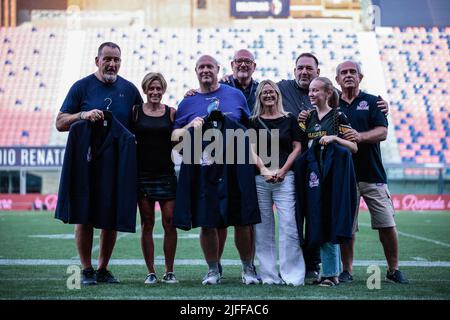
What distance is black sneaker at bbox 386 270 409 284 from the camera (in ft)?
20.6

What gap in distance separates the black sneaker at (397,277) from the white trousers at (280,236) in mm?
797

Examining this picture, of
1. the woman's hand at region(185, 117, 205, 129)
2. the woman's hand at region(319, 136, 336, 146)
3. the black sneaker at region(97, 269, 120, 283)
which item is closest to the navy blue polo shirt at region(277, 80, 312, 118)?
the woman's hand at region(319, 136, 336, 146)

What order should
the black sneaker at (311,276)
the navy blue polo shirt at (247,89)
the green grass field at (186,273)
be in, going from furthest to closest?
the navy blue polo shirt at (247,89) → the black sneaker at (311,276) → the green grass field at (186,273)

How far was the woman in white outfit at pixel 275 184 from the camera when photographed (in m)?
6.15

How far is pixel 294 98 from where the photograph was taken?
699 cm

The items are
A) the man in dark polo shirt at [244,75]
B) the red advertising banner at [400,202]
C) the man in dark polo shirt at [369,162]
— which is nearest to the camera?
the man in dark polo shirt at [369,162]

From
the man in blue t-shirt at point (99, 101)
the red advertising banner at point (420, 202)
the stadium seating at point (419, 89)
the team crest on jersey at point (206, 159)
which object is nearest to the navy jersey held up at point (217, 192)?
the team crest on jersey at point (206, 159)

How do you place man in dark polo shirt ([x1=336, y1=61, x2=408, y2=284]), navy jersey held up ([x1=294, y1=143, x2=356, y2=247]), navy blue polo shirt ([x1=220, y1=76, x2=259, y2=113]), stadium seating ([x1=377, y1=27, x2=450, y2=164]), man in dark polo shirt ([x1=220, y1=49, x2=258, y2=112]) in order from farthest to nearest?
stadium seating ([x1=377, y1=27, x2=450, y2=164]) → navy blue polo shirt ([x1=220, y1=76, x2=259, y2=113]) → man in dark polo shirt ([x1=220, y1=49, x2=258, y2=112]) → man in dark polo shirt ([x1=336, y1=61, x2=408, y2=284]) → navy jersey held up ([x1=294, y1=143, x2=356, y2=247])

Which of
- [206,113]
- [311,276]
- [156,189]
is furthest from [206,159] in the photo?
[311,276]

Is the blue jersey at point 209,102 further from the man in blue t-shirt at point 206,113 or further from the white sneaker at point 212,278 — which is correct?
the white sneaker at point 212,278

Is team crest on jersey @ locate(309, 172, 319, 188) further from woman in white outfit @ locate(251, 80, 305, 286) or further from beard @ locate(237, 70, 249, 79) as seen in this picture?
beard @ locate(237, 70, 249, 79)

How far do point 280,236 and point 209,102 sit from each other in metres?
1.22

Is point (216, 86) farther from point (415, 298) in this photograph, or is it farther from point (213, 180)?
point (415, 298)
